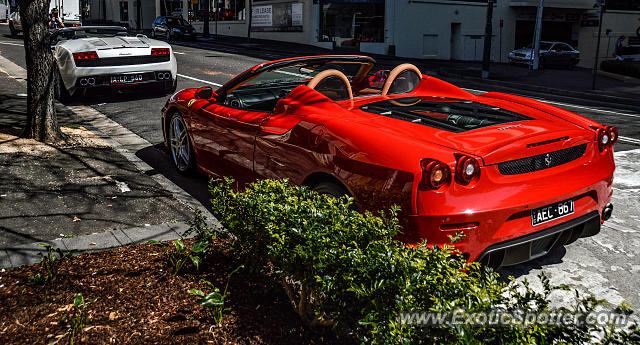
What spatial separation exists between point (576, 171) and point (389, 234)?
5.69 ft

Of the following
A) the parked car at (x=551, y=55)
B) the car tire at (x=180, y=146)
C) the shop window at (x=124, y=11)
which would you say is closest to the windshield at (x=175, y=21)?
the parked car at (x=551, y=55)

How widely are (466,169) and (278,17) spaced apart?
131 ft

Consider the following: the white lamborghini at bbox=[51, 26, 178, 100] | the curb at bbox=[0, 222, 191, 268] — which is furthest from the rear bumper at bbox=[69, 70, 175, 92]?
the curb at bbox=[0, 222, 191, 268]

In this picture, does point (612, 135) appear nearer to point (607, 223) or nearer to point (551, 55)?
point (607, 223)

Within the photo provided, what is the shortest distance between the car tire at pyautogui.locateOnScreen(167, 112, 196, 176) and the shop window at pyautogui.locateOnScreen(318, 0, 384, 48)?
30316 mm

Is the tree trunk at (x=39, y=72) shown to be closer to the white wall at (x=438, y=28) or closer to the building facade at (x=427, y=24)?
the building facade at (x=427, y=24)

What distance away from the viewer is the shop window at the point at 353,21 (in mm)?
35625

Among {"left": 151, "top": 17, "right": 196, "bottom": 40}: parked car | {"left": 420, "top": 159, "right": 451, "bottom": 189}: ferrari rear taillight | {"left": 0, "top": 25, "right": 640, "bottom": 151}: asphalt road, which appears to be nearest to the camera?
{"left": 420, "top": 159, "right": 451, "bottom": 189}: ferrari rear taillight

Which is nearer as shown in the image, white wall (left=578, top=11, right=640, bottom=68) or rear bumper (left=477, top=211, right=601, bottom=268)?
rear bumper (left=477, top=211, right=601, bottom=268)

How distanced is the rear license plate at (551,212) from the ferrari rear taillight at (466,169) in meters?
0.54

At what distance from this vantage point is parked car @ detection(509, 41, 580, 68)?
32.8 meters

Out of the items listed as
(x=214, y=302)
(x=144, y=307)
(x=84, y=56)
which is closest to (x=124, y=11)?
(x=84, y=56)

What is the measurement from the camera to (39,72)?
762cm

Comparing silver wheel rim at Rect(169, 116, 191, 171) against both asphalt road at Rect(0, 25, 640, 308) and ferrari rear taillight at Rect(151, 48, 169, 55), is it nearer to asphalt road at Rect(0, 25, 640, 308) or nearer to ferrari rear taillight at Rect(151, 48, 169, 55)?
asphalt road at Rect(0, 25, 640, 308)
